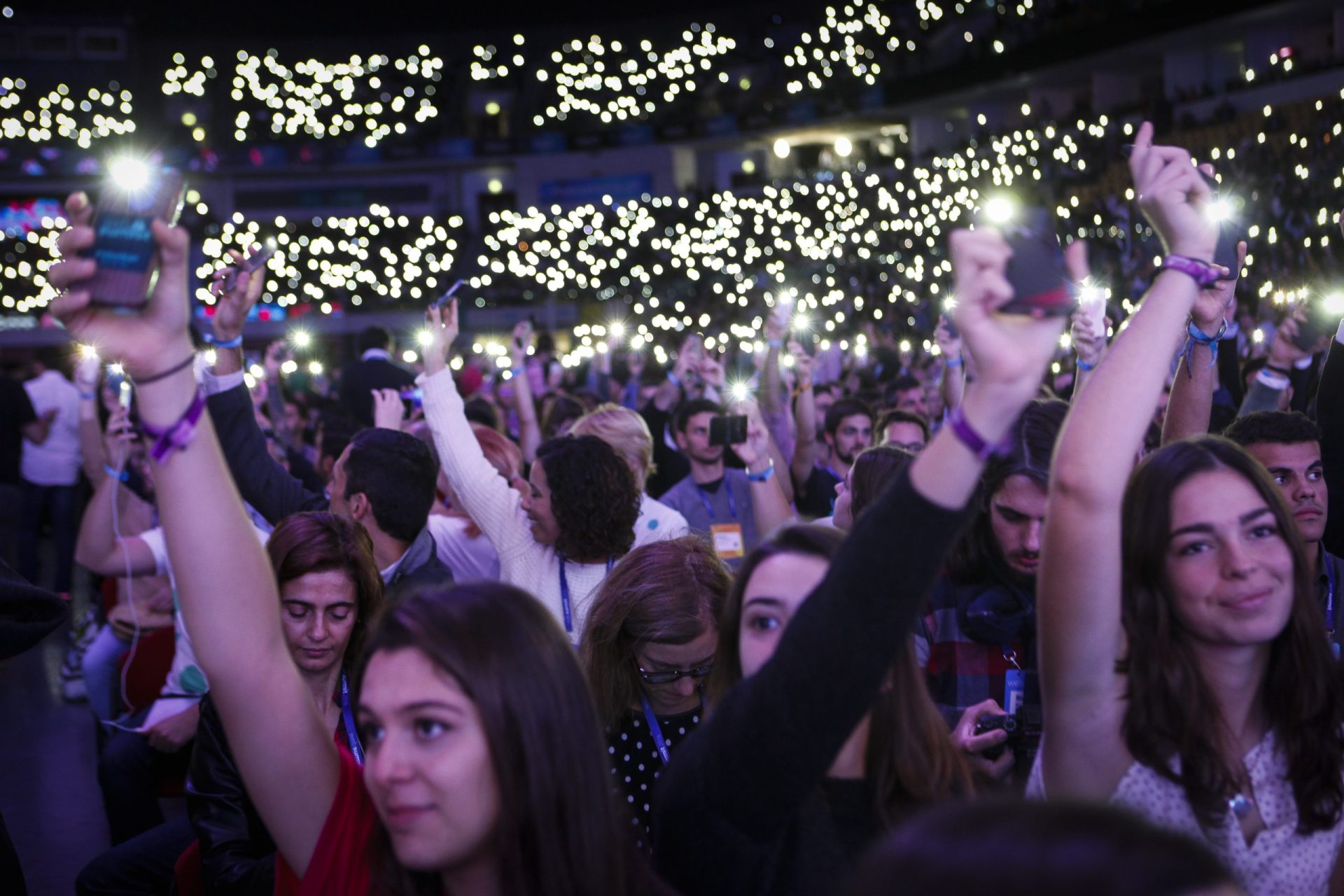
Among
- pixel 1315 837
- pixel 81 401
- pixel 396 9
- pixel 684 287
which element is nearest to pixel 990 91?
pixel 684 287

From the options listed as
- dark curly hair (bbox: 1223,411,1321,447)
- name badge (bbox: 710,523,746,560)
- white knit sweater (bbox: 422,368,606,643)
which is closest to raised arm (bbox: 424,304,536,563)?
white knit sweater (bbox: 422,368,606,643)

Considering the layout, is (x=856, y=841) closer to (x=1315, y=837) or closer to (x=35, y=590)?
(x=1315, y=837)

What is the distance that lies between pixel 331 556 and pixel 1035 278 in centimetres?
201

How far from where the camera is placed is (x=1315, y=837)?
2.02 m

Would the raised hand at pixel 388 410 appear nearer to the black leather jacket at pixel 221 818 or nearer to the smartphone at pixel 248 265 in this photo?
the smartphone at pixel 248 265

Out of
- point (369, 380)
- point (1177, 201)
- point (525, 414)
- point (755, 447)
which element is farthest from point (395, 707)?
point (369, 380)

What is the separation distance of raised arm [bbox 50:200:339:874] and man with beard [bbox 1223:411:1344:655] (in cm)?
254

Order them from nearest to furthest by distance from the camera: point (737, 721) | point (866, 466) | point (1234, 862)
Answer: point (737, 721), point (1234, 862), point (866, 466)

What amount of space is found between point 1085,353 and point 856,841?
92.9 inches

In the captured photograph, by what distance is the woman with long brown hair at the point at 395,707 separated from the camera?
1754 millimetres

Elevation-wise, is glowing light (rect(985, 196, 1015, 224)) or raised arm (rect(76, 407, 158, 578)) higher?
glowing light (rect(985, 196, 1015, 224))

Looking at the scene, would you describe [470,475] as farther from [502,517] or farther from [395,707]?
[395,707]

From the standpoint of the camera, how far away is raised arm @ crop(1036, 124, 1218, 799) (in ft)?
6.20

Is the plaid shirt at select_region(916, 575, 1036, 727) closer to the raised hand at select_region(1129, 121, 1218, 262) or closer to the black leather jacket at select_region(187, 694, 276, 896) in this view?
the raised hand at select_region(1129, 121, 1218, 262)
